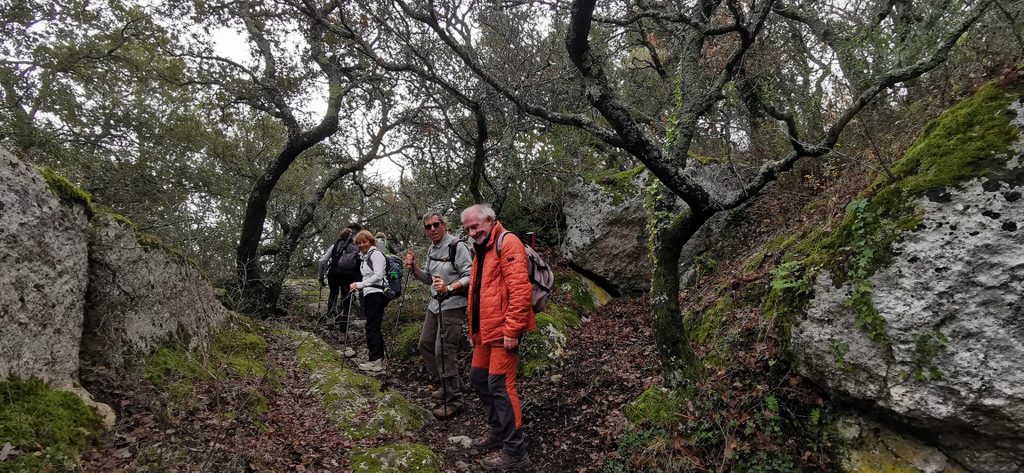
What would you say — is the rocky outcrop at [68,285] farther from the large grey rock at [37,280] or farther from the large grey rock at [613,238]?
the large grey rock at [613,238]

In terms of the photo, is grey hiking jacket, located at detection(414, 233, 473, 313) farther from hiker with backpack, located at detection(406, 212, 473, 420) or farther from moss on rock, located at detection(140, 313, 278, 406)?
moss on rock, located at detection(140, 313, 278, 406)

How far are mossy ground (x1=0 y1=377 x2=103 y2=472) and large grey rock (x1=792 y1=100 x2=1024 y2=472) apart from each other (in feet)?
18.1

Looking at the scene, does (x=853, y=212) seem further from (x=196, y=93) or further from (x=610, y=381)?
(x=196, y=93)

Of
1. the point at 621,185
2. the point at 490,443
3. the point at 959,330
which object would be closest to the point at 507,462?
the point at 490,443

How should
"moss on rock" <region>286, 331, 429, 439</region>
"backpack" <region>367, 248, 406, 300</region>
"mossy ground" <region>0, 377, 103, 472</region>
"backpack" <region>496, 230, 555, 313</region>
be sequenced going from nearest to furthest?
"mossy ground" <region>0, 377, 103, 472</region> < "backpack" <region>496, 230, 555, 313</region> < "moss on rock" <region>286, 331, 429, 439</region> < "backpack" <region>367, 248, 406, 300</region>

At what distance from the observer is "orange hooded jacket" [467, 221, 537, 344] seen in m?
3.96

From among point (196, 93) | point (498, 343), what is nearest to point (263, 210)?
point (196, 93)

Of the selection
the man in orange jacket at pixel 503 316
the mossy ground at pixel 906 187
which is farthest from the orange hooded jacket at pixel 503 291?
the mossy ground at pixel 906 187

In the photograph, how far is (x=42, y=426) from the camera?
289 cm

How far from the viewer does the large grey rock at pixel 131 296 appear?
4.00m

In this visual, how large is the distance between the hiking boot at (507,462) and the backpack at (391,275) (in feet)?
9.64

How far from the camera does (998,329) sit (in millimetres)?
2721

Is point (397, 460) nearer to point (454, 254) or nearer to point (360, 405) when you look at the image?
point (360, 405)

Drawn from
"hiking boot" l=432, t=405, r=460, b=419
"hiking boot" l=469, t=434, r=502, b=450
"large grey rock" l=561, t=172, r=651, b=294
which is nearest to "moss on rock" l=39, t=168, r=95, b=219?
A: "hiking boot" l=432, t=405, r=460, b=419
